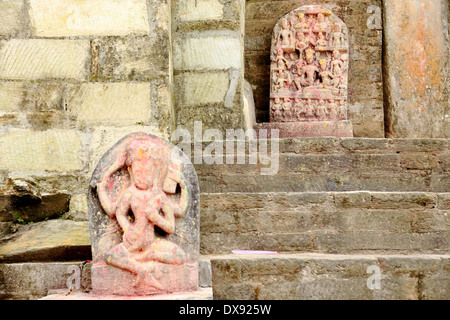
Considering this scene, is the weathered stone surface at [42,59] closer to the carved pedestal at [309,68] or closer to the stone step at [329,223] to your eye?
the stone step at [329,223]

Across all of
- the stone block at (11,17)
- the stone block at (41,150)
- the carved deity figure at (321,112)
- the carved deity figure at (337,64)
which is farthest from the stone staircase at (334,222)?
the stone block at (11,17)

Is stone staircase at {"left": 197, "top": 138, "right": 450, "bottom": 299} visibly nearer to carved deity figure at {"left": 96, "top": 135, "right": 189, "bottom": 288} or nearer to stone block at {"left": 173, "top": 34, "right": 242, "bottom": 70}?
carved deity figure at {"left": 96, "top": 135, "right": 189, "bottom": 288}

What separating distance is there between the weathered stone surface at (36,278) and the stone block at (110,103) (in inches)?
51.1

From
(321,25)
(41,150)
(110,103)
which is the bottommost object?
(41,150)

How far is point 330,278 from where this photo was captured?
2926 mm

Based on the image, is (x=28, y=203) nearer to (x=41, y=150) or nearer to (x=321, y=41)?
(x=41, y=150)

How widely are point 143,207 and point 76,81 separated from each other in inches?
65.8

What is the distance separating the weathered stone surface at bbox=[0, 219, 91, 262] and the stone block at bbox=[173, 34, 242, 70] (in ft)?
6.30

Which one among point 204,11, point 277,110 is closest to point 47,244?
point 204,11

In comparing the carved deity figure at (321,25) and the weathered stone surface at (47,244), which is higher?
the carved deity figure at (321,25)

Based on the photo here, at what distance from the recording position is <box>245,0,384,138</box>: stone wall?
18.7ft

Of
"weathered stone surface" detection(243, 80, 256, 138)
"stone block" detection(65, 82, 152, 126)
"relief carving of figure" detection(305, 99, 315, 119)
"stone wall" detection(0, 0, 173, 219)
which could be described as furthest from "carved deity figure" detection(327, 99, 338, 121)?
"stone block" detection(65, 82, 152, 126)

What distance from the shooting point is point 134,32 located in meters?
4.06

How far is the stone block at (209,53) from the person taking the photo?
4.82 meters
